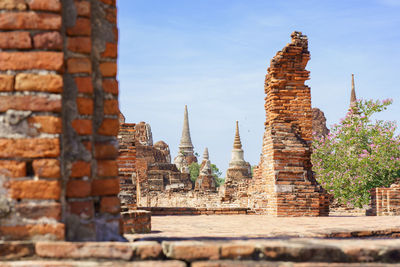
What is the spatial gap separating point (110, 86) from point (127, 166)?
776cm

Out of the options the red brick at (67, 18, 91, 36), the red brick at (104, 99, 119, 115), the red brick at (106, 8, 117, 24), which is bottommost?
the red brick at (104, 99, 119, 115)

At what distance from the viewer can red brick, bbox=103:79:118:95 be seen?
2.78 meters

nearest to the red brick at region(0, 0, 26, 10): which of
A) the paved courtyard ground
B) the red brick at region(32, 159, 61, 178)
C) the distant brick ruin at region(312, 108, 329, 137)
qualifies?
the red brick at region(32, 159, 61, 178)

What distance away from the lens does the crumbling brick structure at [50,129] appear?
2.36 m

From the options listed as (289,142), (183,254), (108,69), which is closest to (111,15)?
(108,69)

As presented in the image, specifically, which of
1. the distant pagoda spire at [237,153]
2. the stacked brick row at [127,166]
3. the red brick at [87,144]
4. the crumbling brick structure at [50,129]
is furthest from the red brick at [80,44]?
the distant pagoda spire at [237,153]

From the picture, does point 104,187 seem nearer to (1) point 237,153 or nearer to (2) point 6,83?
(2) point 6,83

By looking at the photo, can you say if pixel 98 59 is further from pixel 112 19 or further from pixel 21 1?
pixel 21 1

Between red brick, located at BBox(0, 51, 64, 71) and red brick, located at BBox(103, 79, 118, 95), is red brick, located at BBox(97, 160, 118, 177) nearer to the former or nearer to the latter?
red brick, located at BBox(103, 79, 118, 95)

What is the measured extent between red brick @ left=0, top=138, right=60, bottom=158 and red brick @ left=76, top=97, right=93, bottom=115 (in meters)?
0.28

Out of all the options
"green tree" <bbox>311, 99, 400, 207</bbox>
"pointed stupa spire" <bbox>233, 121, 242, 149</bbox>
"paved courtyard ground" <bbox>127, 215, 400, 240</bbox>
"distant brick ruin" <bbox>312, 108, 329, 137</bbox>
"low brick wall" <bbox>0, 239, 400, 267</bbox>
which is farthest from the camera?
"pointed stupa spire" <bbox>233, 121, 242, 149</bbox>

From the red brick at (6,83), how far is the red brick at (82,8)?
1.77 ft

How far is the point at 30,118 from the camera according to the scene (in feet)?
7.88

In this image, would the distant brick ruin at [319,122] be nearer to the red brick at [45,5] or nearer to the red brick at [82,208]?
the red brick at [82,208]
